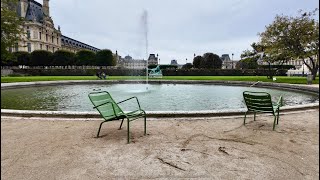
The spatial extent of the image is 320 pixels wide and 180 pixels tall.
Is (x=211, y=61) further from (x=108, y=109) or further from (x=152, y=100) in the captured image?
(x=108, y=109)

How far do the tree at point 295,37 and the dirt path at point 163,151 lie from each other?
2306 cm

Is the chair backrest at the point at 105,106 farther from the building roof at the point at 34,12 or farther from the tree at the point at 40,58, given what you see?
the building roof at the point at 34,12

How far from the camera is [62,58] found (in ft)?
182

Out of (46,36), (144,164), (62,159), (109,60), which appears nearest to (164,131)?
(144,164)

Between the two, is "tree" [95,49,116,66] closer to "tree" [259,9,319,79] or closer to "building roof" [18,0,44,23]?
"tree" [259,9,319,79]

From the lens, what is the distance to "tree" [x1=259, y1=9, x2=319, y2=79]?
86.5 ft

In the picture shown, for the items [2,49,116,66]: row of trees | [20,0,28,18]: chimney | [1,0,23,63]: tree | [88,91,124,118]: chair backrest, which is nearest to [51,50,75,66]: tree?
[2,49,116,66]: row of trees

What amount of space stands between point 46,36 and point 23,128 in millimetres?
102509

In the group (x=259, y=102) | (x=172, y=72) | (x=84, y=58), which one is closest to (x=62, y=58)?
(x=84, y=58)

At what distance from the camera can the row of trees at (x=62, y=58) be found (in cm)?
5425

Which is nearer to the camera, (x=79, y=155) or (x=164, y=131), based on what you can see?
(x=79, y=155)

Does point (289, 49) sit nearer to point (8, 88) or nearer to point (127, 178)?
point (8, 88)

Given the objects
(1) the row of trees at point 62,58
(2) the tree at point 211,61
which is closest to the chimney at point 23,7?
(1) the row of trees at point 62,58

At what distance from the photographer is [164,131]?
583cm
